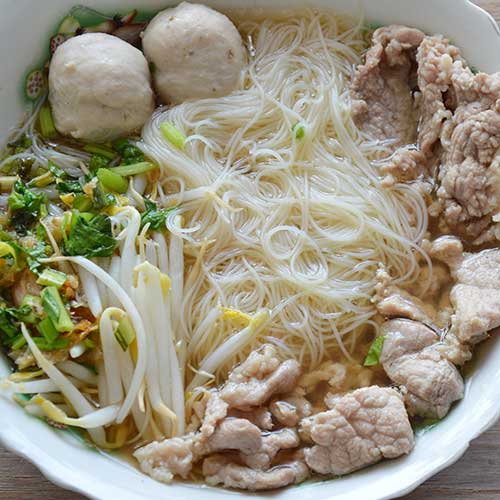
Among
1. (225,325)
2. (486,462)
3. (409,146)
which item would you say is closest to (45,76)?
(225,325)

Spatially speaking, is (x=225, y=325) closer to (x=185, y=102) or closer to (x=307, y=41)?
(x=185, y=102)

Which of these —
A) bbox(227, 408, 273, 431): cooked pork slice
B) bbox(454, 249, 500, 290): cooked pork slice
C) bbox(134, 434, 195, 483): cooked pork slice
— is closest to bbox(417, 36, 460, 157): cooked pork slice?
bbox(454, 249, 500, 290): cooked pork slice

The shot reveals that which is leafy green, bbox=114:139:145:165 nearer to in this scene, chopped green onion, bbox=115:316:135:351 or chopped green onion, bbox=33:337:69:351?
chopped green onion, bbox=115:316:135:351

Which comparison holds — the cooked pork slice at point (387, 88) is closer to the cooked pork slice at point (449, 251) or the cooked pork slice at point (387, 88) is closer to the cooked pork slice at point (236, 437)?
the cooked pork slice at point (449, 251)

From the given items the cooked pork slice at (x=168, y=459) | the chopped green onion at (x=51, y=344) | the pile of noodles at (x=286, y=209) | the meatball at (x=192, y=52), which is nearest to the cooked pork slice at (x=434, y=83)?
the pile of noodles at (x=286, y=209)

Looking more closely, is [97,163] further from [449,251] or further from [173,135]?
[449,251]

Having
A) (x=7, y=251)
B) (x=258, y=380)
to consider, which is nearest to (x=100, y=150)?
(x=7, y=251)
